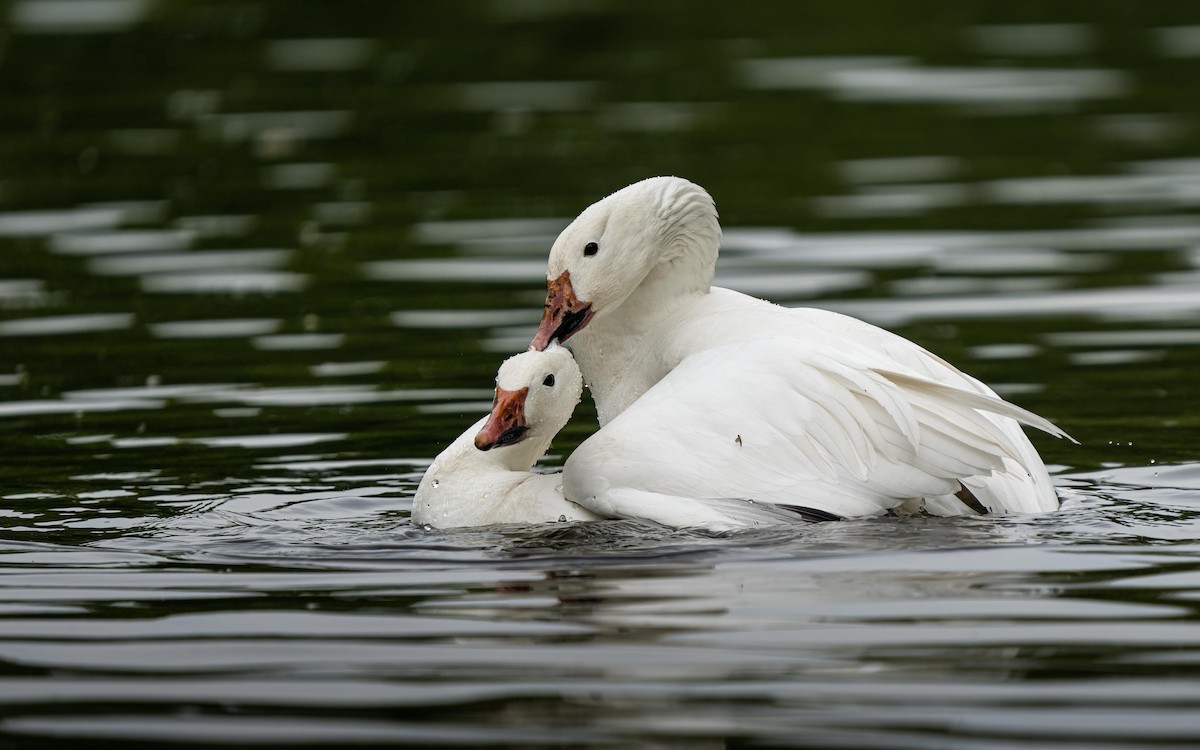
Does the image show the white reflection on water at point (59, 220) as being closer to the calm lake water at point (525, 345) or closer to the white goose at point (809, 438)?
the calm lake water at point (525, 345)

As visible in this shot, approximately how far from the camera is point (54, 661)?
6492 mm

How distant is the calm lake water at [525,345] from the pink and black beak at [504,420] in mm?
405

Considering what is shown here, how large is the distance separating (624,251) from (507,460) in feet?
3.37

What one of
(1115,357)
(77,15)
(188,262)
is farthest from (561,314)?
(77,15)

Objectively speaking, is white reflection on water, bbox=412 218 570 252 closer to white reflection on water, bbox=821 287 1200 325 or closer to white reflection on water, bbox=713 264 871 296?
white reflection on water, bbox=713 264 871 296

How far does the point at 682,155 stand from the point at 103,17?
463 inches

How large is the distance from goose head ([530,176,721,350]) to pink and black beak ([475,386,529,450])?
36cm

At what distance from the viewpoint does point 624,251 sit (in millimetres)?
9086

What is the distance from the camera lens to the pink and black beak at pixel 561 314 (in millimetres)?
9141

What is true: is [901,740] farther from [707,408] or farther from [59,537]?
[59,537]

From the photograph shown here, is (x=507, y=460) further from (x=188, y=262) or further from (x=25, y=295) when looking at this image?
(x=188, y=262)

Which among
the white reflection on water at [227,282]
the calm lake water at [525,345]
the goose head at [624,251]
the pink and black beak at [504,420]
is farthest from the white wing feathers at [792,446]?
the white reflection on water at [227,282]

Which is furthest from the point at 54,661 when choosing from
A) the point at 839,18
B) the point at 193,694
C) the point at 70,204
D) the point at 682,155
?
the point at 839,18

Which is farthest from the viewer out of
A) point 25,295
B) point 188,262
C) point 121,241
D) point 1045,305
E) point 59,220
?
point 59,220
